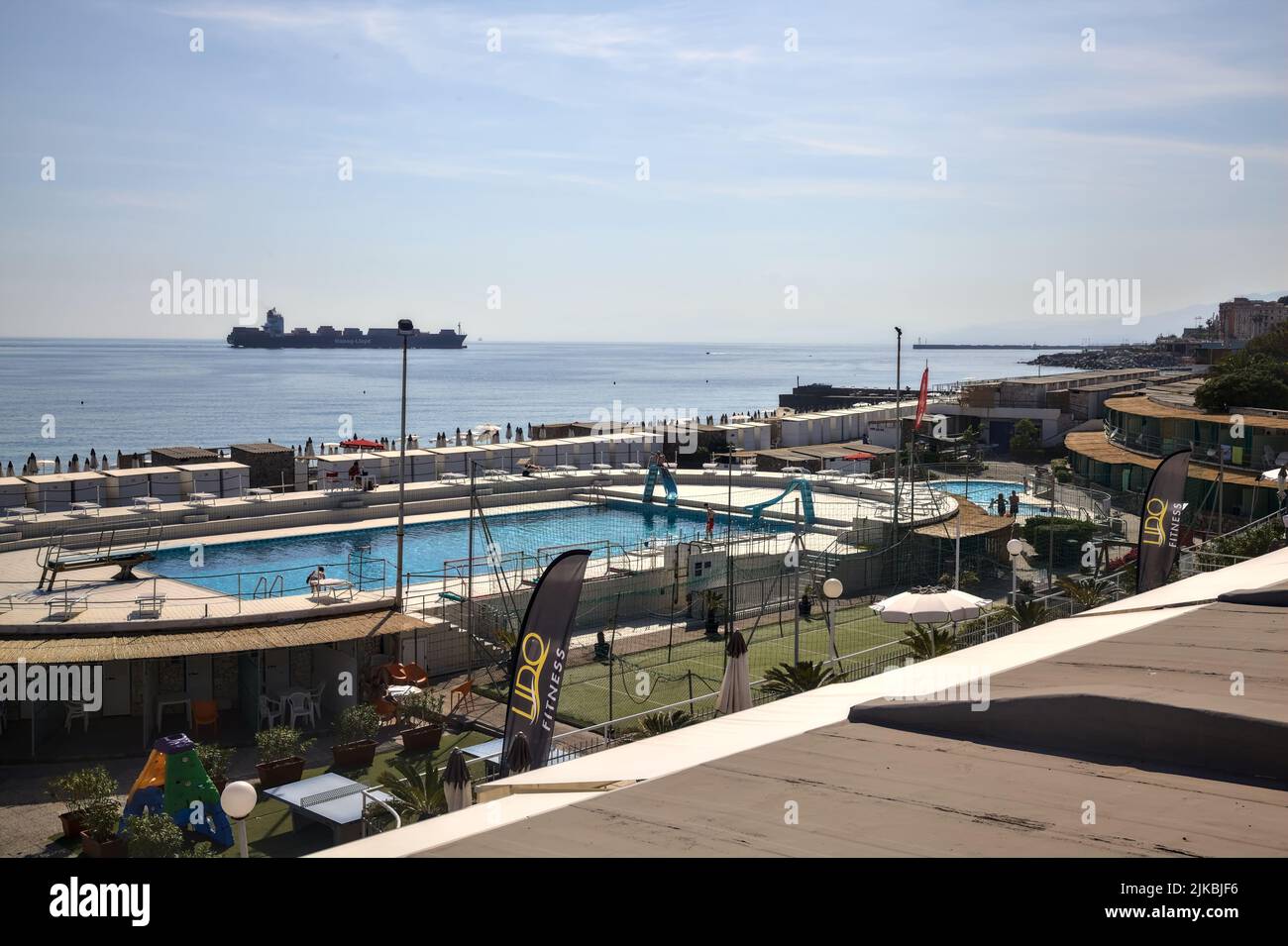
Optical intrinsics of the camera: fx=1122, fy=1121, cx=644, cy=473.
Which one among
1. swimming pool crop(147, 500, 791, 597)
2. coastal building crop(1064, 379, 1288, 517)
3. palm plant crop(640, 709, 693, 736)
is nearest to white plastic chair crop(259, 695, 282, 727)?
swimming pool crop(147, 500, 791, 597)

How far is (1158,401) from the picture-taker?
41062 millimetres

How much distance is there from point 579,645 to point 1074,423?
130ft

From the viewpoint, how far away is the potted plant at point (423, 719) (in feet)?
47.9

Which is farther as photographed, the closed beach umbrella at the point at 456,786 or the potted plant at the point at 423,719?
the potted plant at the point at 423,719

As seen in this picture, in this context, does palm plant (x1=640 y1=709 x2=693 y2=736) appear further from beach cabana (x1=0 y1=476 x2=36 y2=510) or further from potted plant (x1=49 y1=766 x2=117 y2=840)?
beach cabana (x1=0 y1=476 x2=36 y2=510)

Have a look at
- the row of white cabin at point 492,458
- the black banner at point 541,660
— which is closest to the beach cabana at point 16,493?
the row of white cabin at point 492,458

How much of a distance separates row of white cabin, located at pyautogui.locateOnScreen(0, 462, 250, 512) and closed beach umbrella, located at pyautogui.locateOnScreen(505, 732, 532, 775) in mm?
21591

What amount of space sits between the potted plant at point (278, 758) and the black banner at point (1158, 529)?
11439 mm

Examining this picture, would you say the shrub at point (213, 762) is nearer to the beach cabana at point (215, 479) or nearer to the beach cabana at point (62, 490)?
the beach cabana at point (62, 490)

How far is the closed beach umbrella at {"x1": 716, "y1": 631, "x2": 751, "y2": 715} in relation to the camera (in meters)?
12.1

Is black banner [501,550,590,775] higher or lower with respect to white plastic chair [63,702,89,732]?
higher
